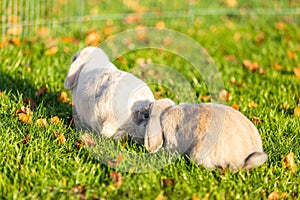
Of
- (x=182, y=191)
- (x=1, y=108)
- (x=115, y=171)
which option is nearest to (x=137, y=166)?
(x=115, y=171)

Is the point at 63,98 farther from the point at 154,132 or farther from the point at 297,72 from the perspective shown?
the point at 297,72

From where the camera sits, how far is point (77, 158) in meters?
3.14

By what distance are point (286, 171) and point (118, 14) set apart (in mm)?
4612

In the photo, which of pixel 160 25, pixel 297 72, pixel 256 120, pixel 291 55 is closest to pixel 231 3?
pixel 160 25

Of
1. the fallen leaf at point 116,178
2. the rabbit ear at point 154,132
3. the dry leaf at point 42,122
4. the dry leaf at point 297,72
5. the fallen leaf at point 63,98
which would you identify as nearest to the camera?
the fallen leaf at point 116,178

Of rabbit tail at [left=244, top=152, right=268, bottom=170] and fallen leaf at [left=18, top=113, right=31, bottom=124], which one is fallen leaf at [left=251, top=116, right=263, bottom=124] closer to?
rabbit tail at [left=244, top=152, right=268, bottom=170]

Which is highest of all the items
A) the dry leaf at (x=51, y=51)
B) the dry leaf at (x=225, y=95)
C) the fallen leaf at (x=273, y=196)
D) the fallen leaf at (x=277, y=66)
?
the dry leaf at (x=51, y=51)

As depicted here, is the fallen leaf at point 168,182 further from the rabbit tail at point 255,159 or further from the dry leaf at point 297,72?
the dry leaf at point 297,72

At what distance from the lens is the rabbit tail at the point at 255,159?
2973 mm

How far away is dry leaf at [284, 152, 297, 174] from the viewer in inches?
128

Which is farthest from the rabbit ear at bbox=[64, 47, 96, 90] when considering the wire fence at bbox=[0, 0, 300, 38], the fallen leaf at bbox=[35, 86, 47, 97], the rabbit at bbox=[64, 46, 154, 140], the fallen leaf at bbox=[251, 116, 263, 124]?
Answer: the wire fence at bbox=[0, 0, 300, 38]

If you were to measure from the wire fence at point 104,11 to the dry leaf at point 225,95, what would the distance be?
2.41 metres

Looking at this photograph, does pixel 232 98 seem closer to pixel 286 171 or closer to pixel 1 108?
pixel 286 171

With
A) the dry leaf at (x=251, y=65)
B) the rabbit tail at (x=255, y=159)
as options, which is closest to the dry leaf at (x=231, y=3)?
the dry leaf at (x=251, y=65)
